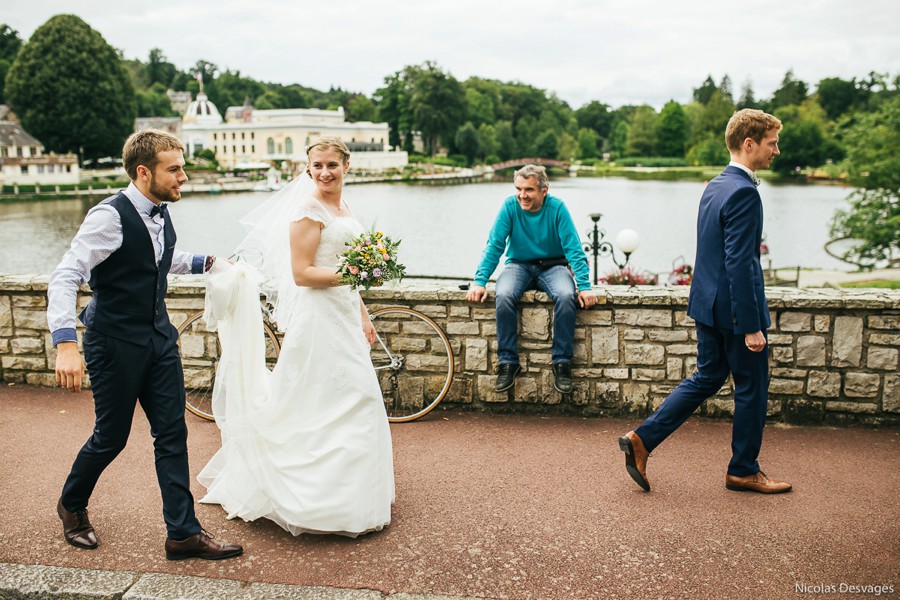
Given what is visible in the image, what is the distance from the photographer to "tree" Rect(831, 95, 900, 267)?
2139cm

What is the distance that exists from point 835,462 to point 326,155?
3511 millimetres

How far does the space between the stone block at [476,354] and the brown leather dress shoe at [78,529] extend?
2.92 meters

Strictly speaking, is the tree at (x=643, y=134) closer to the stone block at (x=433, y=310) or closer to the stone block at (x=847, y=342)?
the stone block at (x=847, y=342)

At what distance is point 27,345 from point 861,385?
252 inches

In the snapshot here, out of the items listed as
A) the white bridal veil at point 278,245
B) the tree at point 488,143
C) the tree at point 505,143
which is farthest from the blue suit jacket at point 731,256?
the tree at point 505,143

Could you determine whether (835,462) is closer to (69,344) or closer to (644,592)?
(644,592)

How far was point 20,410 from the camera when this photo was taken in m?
6.04

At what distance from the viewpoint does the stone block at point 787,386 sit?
5.57 metres

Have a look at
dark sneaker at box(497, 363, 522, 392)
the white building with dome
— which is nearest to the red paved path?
dark sneaker at box(497, 363, 522, 392)

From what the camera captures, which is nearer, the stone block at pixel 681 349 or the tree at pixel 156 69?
the stone block at pixel 681 349

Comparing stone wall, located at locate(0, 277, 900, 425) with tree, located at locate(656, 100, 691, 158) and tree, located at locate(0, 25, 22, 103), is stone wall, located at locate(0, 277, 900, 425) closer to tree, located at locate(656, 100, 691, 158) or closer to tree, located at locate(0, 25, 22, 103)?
tree, located at locate(0, 25, 22, 103)

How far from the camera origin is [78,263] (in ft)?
10.9

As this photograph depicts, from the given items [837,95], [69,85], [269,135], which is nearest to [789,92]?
[837,95]

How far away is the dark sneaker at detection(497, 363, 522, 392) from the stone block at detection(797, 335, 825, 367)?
76.8 inches
